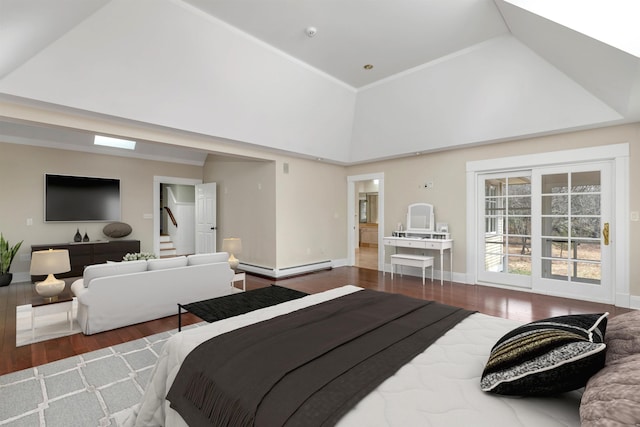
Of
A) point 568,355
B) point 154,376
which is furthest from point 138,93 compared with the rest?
point 568,355

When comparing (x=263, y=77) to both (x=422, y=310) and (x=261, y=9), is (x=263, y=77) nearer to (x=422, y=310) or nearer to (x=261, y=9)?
(x=261, y=9)

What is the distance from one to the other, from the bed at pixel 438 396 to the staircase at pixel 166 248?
21.6 feet

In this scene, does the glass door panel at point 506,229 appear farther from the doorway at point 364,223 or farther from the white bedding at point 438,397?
the white bedding at point 438,397

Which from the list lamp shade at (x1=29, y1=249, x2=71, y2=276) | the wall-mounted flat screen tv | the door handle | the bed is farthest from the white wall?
the door handle

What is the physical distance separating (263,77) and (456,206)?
156 inches

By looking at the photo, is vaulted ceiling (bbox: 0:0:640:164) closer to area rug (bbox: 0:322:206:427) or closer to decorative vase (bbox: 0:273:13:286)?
decorative vase (bbox: 0:273:13:286)

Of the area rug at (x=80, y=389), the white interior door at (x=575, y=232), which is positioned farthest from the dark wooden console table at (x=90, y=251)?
the white interior door at (x=575, y=232)

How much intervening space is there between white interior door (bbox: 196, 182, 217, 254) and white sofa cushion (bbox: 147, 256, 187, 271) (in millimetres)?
3636

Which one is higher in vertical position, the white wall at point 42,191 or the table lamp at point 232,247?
the white wall at point 42,191

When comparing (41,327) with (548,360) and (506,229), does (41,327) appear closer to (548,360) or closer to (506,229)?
(548,360)

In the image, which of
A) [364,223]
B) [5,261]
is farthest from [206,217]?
[364,223]

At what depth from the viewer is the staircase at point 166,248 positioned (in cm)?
772

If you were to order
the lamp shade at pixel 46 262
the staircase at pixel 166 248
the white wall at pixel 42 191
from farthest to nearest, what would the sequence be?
the staircase at pixel 166 248 < the white wall at pixel 42 191 < the lamp shade at pixel 46 262

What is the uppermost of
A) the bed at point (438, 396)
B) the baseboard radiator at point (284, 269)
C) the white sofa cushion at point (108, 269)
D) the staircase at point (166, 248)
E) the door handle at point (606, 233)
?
the door handle at point (606, 233)
